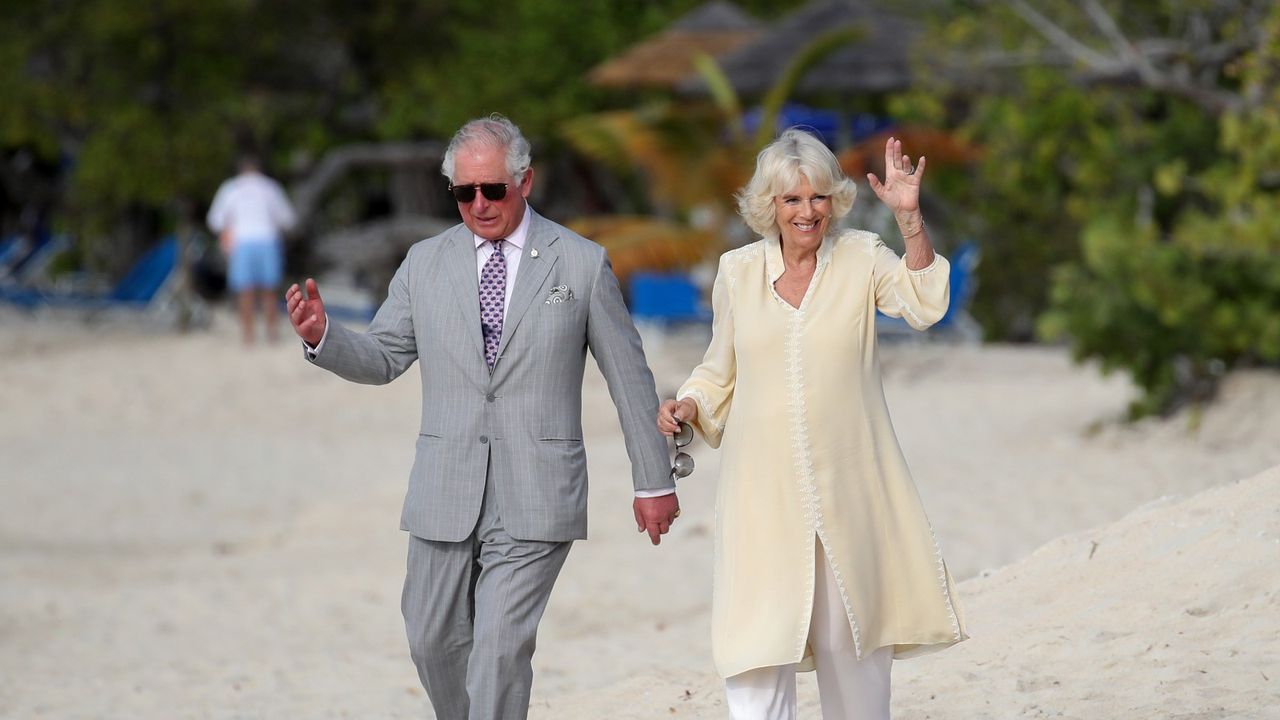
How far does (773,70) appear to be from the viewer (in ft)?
57.0

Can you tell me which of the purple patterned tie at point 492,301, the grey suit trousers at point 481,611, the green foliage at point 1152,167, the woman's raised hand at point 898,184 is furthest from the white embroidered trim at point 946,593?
the green foliage at point 1152,167

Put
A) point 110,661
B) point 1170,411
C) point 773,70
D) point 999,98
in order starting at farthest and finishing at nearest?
point 773,70 < point 999,98 < point 1170,411 < point 110,661

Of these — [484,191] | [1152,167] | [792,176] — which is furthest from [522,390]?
[1152,167]

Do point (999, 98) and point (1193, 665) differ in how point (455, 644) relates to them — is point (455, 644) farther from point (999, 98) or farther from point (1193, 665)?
point (999, 98)

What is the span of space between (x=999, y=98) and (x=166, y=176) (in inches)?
333

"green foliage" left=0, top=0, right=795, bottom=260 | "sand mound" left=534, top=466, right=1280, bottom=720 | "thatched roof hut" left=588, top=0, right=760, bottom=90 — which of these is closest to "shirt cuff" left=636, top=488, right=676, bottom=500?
"sand mound" left=534, top=466, right=1280, bottom=720

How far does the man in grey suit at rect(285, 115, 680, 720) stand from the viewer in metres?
4.04

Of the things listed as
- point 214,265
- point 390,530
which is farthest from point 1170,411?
point 214,265

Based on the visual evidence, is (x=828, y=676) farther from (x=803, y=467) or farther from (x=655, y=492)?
(x=655, y=492)

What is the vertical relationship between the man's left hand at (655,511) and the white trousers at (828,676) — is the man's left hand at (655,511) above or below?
above

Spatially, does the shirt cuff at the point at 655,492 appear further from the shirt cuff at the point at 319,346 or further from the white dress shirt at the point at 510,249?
the shirt cuff at the point at 319,346

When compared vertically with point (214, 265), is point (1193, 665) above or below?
below

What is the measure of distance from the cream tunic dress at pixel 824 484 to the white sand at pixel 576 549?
1.10 m

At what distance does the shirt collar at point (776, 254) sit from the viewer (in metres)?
3.90
